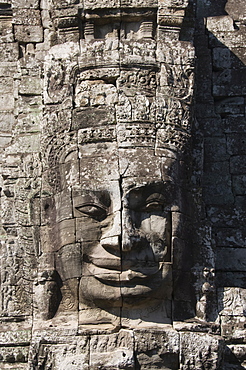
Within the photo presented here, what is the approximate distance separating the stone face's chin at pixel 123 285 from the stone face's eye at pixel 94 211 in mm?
626

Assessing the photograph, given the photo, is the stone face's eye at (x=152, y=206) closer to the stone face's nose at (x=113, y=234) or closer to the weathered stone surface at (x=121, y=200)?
the weathered stone surface at (x=121, y=200)

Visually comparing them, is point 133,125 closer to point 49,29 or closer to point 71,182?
point 71,182

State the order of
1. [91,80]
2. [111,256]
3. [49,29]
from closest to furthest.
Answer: [111,256] < [91,80] < [49,29]

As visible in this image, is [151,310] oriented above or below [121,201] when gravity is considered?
below

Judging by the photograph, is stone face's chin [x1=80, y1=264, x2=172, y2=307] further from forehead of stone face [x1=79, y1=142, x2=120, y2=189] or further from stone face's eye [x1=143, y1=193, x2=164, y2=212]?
forehead of stone face [x1=79, y1=142, x2=120, y2=189]

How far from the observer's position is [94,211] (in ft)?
39.9

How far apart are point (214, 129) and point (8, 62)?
322cm

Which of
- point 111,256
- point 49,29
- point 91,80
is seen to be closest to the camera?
point 111,256

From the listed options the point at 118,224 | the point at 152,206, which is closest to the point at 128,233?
the point at 118,224

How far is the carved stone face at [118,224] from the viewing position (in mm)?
11914

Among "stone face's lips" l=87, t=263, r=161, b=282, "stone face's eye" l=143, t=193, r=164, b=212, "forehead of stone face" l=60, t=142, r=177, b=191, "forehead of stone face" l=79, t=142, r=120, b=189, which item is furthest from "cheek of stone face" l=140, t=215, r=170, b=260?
"forehead of stone face" l=79, t=142, r=120, b=189

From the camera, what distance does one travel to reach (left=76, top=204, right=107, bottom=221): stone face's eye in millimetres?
12141

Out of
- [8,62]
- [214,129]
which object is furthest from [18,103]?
[214,129]

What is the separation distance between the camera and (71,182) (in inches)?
486
